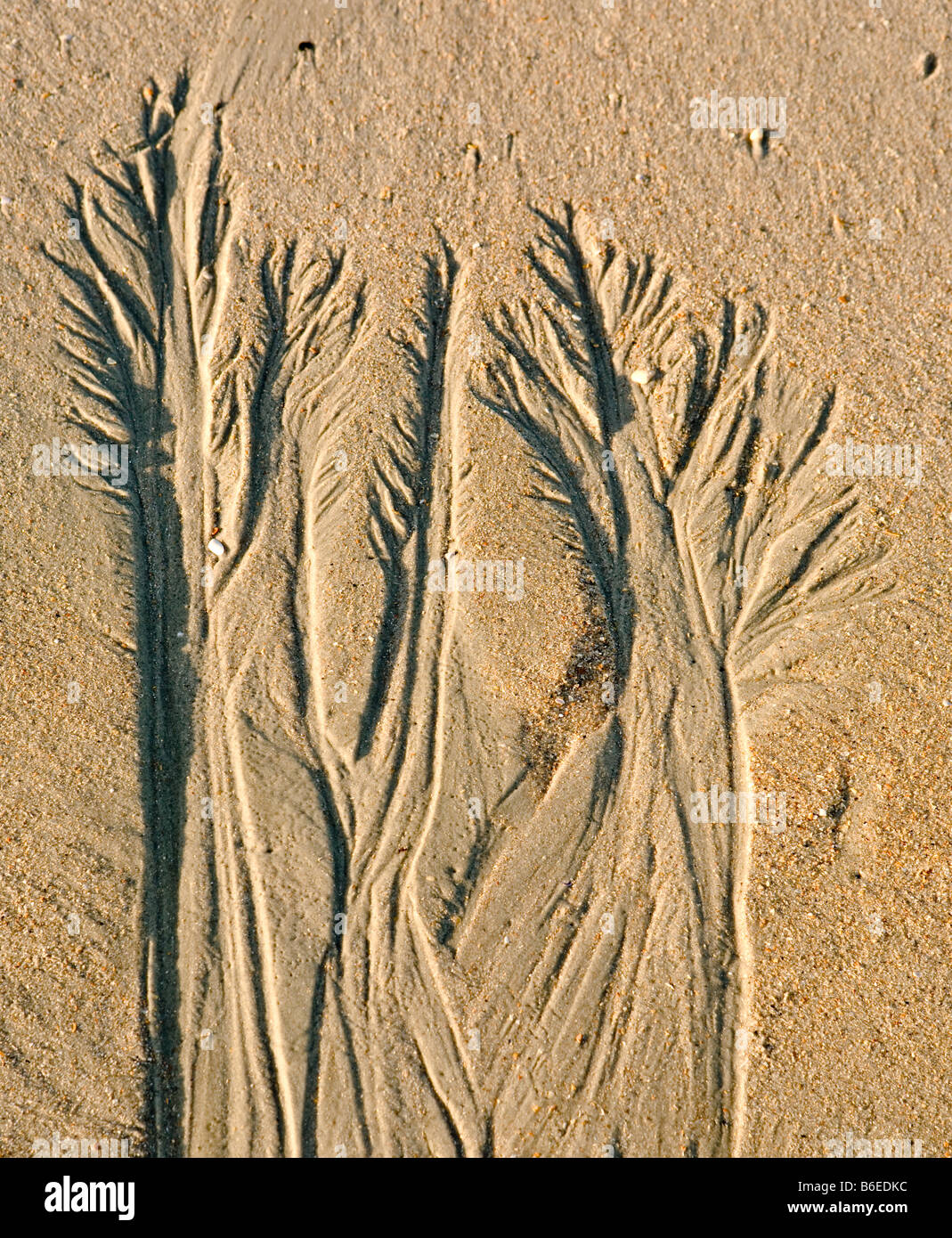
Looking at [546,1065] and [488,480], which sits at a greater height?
[488,480]

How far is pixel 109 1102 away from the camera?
4773mm

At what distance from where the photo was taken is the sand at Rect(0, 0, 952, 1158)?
489 centimetres

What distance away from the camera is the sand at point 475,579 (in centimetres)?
489

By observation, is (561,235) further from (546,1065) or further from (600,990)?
(546,1065)

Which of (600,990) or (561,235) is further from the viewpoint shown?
(561,235)

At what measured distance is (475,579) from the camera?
5242 millimetres
